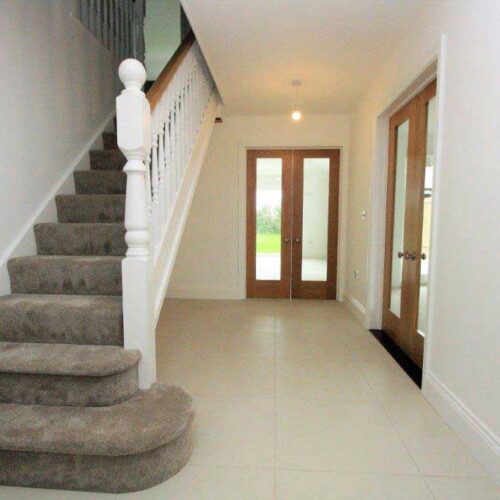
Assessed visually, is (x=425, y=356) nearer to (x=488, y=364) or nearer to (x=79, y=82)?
(x=488, y=364)

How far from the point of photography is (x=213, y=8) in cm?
232

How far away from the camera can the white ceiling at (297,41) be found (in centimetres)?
231

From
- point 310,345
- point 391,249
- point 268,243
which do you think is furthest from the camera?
point 268,243

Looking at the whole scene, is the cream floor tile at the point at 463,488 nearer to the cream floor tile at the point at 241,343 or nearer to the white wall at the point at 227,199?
the cream floor tile at the point at 241,343

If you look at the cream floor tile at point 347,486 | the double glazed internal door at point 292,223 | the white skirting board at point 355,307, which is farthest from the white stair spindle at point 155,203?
the double glazed internal door at point 292,223

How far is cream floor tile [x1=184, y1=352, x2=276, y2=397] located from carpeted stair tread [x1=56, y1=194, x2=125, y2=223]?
4.55 feet

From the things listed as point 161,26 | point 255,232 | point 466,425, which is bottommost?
Answer: point 466,425

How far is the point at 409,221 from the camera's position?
112 inches

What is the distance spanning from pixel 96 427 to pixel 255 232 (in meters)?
3.70

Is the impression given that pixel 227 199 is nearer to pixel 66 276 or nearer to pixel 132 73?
pixel 66 276

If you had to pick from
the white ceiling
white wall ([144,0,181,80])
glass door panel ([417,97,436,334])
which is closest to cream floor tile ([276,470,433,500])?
glass door panel ([417,97,436,334])

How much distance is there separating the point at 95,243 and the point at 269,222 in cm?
285

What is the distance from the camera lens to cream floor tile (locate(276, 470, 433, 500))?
1.44 meters

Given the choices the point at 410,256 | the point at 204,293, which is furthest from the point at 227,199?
the point at 410,256
